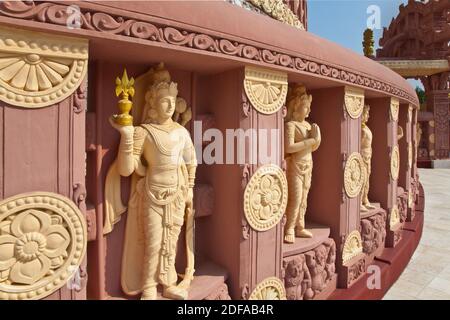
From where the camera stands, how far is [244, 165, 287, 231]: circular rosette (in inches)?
101

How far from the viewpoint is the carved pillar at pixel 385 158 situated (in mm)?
4633

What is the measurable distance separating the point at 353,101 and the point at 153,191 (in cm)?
264

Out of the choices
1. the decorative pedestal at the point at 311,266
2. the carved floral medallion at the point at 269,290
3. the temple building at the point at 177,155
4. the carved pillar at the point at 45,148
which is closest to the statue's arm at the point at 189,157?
the temple building at the point at 177,155

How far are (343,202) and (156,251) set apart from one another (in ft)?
7.44

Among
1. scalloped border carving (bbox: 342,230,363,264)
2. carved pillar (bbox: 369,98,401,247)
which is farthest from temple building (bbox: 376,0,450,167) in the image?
scalloped border carving (bbox: 342,230,363,264)

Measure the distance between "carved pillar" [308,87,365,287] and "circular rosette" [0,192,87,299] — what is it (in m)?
2.71

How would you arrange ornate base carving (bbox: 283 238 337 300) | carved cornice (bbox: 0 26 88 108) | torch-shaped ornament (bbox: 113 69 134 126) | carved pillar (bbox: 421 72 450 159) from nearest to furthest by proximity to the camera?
carved cornice (bbox: 0 26 88 108) → torch-shaped ornament (bbox: 113 69 134 126) → ornate base carving (bbox: 283 238 337 300) → carved pillar (bbox: 421 72 450 159)

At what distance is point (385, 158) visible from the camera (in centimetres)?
467

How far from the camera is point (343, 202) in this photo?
349cm

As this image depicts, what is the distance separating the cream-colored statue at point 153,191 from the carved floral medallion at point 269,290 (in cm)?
66

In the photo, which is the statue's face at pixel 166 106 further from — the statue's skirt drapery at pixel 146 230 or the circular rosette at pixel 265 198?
the circular rosette at pixel 265 198

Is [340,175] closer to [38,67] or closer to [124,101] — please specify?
[124,101]

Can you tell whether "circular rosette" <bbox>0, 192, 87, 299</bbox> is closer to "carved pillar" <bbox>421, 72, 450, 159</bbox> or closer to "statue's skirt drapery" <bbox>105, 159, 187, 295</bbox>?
"statue's skirt drapery" <bbox>105, 159, 187, 295</bbox>
